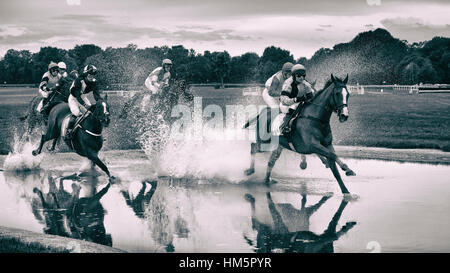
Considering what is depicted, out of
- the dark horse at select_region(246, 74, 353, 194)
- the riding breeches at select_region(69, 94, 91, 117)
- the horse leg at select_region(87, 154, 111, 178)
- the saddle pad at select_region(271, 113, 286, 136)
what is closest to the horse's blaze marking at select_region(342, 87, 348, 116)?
the dark horse at select_region(246, 74, 353, 194)

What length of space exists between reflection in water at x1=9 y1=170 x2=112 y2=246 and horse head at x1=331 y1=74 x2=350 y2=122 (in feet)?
16.0

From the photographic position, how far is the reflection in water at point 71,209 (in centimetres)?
1016

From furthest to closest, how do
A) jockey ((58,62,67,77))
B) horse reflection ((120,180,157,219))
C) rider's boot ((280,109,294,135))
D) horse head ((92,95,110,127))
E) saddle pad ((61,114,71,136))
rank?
jockey ((58,62,67,77)) → saddle pad ((61,114,71,136)) → horse head ((92,95,110,127)) → rider's boot ((280,109,294,135)) → horse reflection ((120,180,157,219))

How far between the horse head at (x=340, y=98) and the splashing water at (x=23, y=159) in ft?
28.4

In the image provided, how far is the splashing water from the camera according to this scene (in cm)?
1703

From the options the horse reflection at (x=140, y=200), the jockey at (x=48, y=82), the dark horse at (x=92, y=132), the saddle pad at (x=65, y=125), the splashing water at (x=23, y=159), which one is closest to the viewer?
the horse reflection at (x=140, y=200)

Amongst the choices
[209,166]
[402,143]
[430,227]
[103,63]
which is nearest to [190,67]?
[103,63]

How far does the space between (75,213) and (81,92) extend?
457 cm

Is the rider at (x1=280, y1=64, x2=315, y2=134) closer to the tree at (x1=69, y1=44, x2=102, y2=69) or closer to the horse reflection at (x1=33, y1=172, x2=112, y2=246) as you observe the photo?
the horse reflection at (x1=33, y1=172, x2=112, y2=246)

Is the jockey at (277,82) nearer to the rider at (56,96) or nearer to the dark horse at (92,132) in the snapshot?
the dark horse at (92,132)

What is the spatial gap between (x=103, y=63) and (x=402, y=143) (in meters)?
51.7

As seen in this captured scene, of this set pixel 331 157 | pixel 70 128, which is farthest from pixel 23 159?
pixel 331 157

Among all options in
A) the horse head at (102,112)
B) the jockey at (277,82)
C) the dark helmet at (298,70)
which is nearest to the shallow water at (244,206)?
the horse head at (102,112)

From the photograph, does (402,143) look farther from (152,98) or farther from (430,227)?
(430,227)
